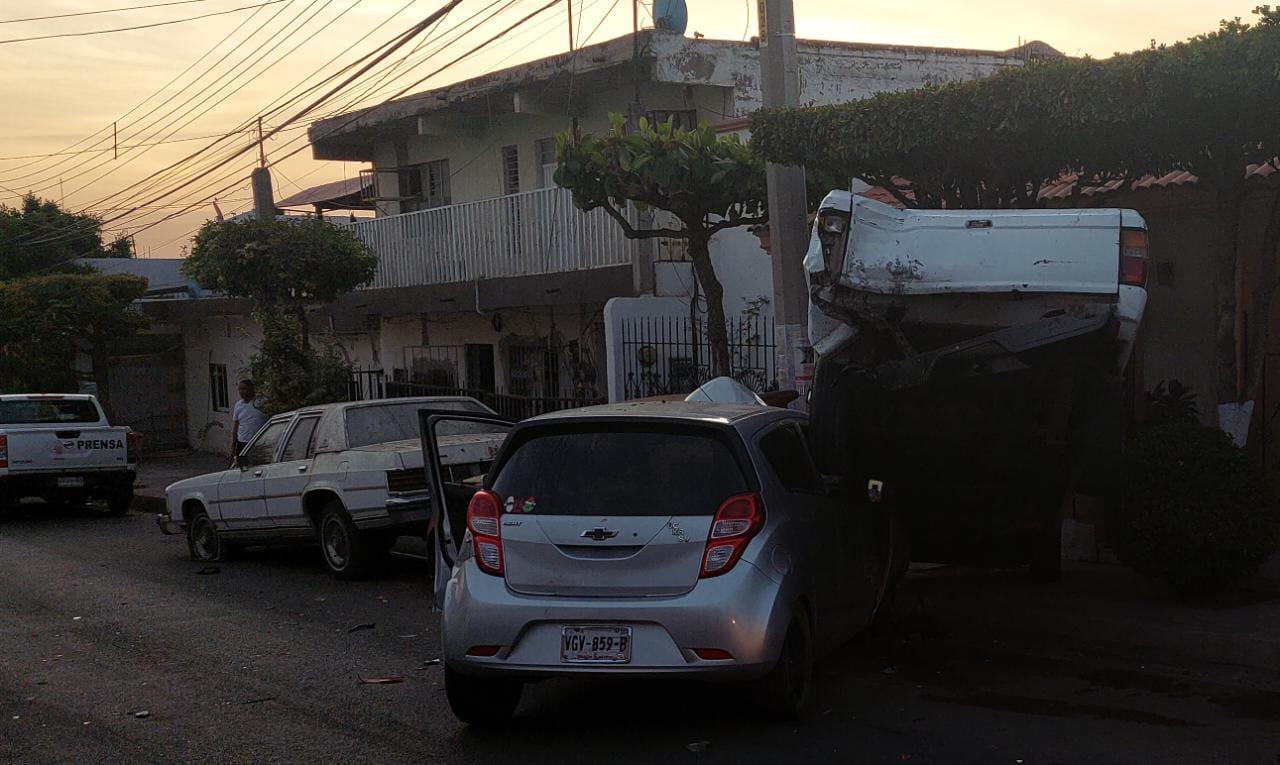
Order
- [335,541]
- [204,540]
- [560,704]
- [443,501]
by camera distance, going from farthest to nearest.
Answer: [204,540], [335,541], [443,501], [560,704]

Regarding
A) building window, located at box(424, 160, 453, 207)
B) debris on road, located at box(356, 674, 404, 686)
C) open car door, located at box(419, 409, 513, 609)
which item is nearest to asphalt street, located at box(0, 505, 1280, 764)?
debris on road, located at box(356, 674, 404, 686)

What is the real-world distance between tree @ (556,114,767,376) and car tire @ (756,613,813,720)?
6196mm

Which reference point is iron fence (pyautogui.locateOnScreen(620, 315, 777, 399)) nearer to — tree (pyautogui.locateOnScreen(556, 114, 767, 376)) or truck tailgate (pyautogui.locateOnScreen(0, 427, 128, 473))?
tree (pyautogui.locateOnScreen(556, 114, 767, 376))

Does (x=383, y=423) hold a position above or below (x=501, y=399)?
above

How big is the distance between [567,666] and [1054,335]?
3117mm

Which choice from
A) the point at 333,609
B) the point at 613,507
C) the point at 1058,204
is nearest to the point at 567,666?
the point at 613,507

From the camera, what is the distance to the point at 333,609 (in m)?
10.4

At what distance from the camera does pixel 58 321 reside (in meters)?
26.5

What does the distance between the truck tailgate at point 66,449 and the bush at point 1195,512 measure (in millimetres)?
14539

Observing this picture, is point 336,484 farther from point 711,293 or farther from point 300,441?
point 711,293

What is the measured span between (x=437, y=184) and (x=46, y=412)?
28.5ft

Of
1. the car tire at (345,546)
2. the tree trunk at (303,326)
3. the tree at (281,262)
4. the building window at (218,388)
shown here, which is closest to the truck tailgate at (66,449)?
the tree at (281,262)

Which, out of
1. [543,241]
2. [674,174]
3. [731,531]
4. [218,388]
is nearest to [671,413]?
[731,531]

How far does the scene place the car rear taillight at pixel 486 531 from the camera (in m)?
6.36
